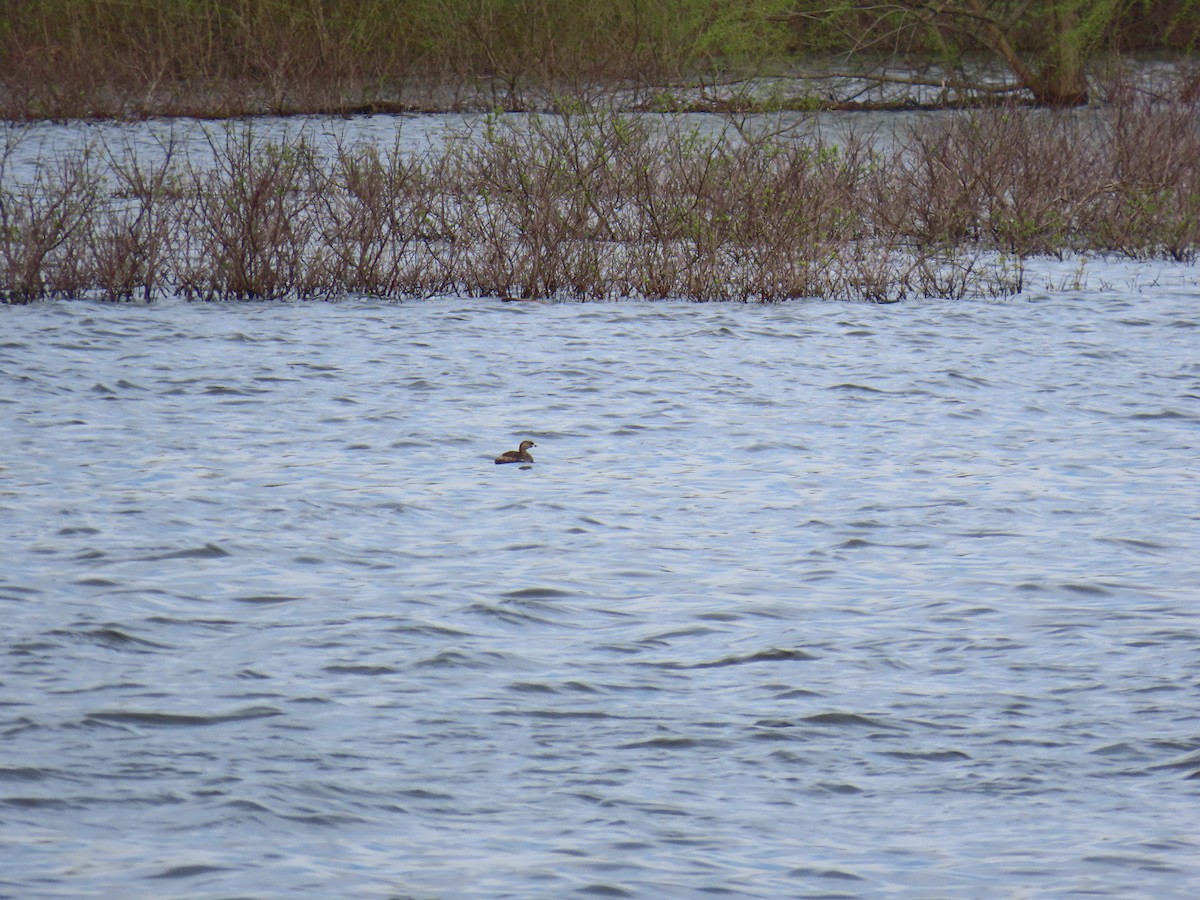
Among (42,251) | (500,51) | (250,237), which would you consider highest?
(500,51)

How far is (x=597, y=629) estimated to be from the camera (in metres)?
6.82

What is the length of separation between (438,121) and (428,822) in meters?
26.9

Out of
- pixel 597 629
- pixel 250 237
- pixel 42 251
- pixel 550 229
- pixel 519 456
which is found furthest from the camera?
pixel 550 229

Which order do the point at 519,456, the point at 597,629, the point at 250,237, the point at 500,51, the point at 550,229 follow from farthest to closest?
the point at 500,51 → the point at 550,229 → the point at 250,237 → the point at 519,456 → the point at 597,629

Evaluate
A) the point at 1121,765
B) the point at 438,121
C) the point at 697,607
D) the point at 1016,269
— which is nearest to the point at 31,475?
the point at 697,607

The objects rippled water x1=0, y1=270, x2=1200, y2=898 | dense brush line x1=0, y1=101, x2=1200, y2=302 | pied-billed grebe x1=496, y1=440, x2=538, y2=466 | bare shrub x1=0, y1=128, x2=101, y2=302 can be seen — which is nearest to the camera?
rippled water x1=0, y1=270, x2=1200, y2=898

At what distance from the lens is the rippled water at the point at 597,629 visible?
4.85 m

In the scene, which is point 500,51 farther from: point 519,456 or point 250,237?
point 519,456

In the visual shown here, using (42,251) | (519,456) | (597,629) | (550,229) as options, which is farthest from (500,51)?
(597,629)

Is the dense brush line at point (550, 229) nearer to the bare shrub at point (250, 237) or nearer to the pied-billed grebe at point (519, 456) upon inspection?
the bare shrub at point (250, 237)

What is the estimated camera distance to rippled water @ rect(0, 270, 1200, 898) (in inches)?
191

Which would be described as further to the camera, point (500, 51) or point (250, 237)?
point (500, 51)

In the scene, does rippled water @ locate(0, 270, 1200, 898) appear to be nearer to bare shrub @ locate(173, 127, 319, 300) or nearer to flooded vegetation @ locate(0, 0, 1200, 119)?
bare shrub @ locate(173, 127, 319, 300)

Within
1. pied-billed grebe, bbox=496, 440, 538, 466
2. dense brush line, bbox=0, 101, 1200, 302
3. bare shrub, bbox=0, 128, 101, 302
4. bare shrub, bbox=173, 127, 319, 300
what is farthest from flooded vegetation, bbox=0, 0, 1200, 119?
pied-billed grebe, bbox=496, 440, 538, 466
